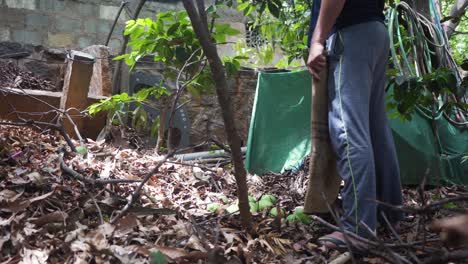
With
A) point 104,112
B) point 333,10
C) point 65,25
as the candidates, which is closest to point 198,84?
point 104,112

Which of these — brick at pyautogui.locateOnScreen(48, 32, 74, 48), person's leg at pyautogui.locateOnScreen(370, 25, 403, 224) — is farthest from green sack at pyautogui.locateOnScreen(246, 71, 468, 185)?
brick at pyautogui.locateOnScreen(48, 32, 74, 48)

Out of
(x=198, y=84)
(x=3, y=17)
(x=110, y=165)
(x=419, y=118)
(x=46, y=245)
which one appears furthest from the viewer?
(x=3, y=17)

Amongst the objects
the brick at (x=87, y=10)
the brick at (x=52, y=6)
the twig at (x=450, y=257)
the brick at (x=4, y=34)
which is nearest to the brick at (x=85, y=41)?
the brick at (x=87, y=10)

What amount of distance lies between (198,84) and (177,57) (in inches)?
11.4

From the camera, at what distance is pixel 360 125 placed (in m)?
1.96

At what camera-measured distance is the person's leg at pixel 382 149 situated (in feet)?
7.30

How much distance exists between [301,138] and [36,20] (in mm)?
3867

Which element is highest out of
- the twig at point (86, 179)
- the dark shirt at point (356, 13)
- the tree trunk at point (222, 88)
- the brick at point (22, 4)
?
the brick at point (22, 4)

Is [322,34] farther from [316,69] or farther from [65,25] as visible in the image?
[65,25]

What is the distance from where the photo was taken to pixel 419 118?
340 centimetres

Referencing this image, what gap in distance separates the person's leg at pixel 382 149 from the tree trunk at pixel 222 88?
2.18 feet

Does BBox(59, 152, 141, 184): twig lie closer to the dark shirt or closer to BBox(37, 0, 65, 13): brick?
the dark shirt

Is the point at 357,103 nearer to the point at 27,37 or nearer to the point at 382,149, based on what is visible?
the point at 382,149

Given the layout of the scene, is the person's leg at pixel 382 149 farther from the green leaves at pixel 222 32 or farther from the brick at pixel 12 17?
the brick at pixel 12 17
